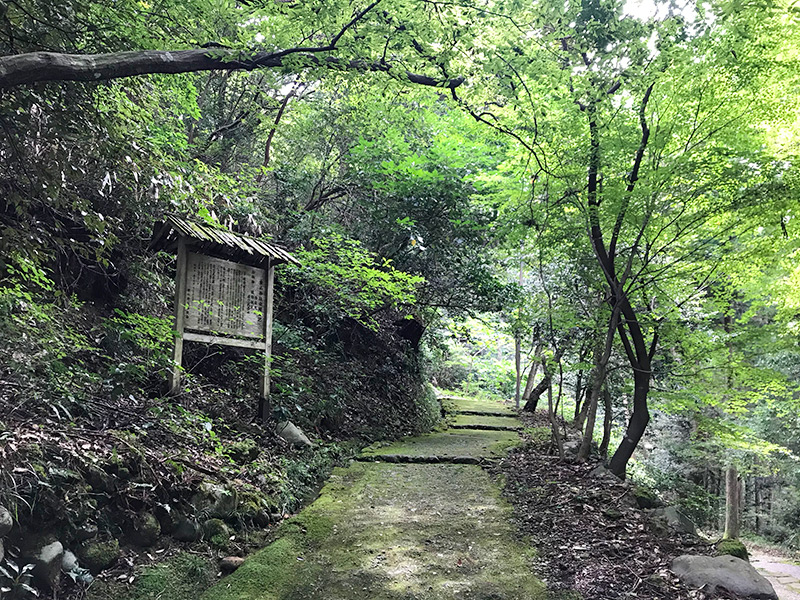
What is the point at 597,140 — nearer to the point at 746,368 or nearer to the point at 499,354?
the point at 746,368

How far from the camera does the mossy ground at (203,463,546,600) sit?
343cm

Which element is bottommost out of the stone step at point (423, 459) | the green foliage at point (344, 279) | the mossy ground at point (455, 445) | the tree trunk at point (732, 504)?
the tree trunk at point (732, 504)

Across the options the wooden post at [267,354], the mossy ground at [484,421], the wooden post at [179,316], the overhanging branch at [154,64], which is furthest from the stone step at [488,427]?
the overhanging branch at [154,64]

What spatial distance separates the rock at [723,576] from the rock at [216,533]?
11.6 feet

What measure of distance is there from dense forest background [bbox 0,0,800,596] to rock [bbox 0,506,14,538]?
101 millimetres

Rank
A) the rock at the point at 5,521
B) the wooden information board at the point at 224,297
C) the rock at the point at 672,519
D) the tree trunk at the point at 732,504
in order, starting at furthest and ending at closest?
1. the tree trunk at the point at 732,504
2. the wooden information board at the point at 224,297
3. the rock at the point at 672,519
4. the rock at the point at 5,521

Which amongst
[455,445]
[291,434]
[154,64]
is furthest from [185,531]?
[455,445]

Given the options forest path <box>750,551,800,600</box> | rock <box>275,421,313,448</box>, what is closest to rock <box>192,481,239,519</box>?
rock <box>275,421,313,448</box>

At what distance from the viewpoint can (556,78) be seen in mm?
4887

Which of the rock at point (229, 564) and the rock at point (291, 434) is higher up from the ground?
the rock at point (291, 434)

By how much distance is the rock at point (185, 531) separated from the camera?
12.1 feet

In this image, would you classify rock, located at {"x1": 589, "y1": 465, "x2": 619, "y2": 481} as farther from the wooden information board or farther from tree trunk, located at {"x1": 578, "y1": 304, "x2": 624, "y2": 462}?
the wooden information board

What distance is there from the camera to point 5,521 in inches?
103

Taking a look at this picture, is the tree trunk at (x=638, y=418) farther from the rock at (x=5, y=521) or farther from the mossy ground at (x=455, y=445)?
the rock at (x=5, y=521)
